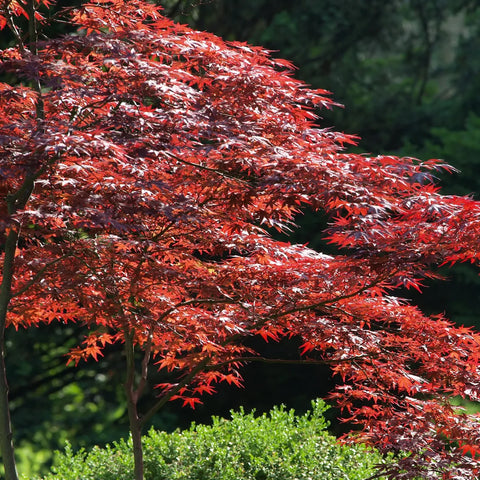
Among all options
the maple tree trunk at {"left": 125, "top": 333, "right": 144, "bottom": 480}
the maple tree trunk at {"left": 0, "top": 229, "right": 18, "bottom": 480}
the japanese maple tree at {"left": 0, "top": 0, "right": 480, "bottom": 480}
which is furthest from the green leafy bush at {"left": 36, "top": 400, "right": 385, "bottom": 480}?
the maple tree trunk at {"left": 0, "top": 229, "right": 18, "bottom": 480}

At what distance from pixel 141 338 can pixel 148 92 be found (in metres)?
2.19

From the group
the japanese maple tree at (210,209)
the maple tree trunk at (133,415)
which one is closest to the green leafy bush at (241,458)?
the maple tree trunk at (133,415)

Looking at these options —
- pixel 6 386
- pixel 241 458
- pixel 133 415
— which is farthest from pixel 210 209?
pixel 241 458

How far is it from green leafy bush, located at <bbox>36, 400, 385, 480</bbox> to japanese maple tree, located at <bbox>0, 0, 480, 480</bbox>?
4.19ft

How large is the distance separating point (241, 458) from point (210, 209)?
9.46 ft

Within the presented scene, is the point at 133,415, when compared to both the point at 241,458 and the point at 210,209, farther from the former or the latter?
the point at 210,209

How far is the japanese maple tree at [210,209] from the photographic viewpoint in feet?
11.3

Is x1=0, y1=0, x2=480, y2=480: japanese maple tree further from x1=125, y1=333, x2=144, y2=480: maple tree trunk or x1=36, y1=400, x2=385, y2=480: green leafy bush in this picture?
x1=36, y1=400, x2=385, y2=480: green leafy bush

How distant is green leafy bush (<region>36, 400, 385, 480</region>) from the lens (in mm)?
5855

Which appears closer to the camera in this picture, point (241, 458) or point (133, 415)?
point (133, 415)

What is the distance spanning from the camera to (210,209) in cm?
420

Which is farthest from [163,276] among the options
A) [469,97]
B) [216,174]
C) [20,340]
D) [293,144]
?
[469,97]

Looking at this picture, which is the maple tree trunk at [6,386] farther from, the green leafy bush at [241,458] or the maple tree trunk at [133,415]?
the green leafy bush at [241,458]

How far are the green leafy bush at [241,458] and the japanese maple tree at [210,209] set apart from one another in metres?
1.28
